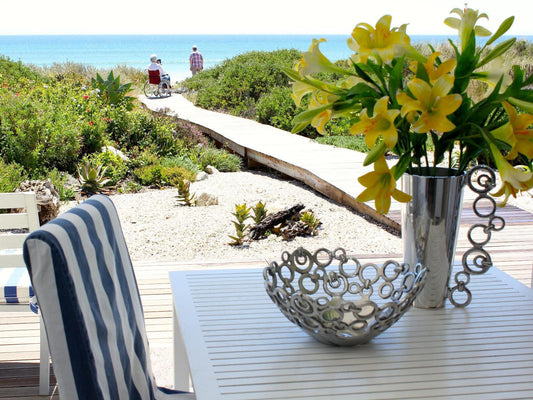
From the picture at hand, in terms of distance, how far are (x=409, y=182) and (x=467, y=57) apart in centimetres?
27

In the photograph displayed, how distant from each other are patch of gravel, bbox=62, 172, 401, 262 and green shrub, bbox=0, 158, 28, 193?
48 cm

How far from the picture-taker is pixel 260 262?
3.16 m

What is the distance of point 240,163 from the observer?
273 inches

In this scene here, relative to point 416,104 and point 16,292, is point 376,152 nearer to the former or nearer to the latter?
point 416,104

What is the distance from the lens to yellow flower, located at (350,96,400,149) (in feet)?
3.28

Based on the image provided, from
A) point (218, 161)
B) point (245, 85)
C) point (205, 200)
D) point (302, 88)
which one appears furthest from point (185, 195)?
point (245, 85)

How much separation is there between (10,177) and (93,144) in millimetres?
1462

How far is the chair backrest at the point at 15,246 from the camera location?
1993 millimetres

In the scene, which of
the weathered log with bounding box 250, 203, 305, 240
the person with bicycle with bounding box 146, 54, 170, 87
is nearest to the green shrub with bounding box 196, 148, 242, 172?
the weathered log with bounding box 250, 203, 305, 240

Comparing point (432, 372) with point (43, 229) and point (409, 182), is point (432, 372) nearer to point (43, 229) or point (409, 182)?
point (409, 182)

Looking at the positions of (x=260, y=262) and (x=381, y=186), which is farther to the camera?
(x=260, y=262)

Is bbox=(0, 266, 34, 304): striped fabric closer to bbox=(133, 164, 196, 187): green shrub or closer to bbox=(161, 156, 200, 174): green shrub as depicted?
bbox=(133, 164, 196, 187): green shrub

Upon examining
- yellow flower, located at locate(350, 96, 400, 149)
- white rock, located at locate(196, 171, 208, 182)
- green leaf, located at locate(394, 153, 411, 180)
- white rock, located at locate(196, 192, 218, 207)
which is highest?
yellow flower, located at locate(350, 96, 400, 149)

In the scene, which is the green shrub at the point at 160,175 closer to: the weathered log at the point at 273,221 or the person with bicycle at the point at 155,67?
→ the weathered log at the point at 273,221
